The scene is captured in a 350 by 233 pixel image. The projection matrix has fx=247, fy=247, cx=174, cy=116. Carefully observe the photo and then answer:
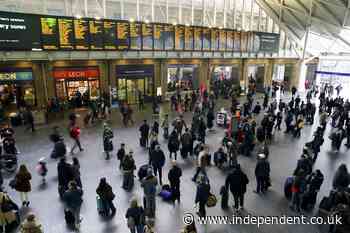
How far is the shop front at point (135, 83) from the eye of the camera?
63.5 ft

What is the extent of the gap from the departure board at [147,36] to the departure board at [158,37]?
251 millimetres

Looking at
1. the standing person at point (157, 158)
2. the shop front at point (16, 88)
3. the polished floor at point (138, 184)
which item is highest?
the shop front at point (16, 88)

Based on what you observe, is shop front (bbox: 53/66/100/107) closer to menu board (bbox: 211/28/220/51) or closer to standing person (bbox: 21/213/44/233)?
menu board (bbox: 211/28/220/51)

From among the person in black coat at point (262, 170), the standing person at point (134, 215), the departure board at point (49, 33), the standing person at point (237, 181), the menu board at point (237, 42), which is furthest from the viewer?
the menu board at point (237, 42)

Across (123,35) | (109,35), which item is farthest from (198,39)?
(109,35)

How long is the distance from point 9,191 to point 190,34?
1619 centimetres

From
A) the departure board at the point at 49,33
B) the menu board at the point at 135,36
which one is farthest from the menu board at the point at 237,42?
the departure board at the point at 49,33

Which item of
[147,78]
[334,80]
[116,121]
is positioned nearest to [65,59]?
[116,121]

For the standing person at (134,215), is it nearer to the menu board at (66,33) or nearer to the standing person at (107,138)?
the standing person at (107,138)

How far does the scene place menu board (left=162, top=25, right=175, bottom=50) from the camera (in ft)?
Answer: 59.8

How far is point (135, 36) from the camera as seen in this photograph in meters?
17.0

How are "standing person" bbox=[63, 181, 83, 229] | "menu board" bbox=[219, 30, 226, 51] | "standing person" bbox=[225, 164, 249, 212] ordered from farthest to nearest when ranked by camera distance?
1. "menu board" bbox=[219, 30, 226, 51]
2. "standing person" bbox=[225, 164, 249, 212]
3. "standing person" bbox=[63, 181, 83, 229]

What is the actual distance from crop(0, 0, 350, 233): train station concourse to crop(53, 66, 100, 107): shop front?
0.25 feet

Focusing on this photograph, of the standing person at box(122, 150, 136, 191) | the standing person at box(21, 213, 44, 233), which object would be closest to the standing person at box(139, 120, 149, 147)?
the standing person at box(122, 150, 136, 191)
